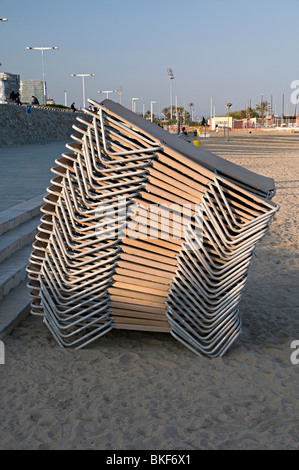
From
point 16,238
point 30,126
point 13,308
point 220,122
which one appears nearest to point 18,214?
point 16,238

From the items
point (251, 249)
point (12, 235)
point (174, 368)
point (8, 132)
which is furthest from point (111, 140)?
point (8, 132)

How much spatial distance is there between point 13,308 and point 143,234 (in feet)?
4.46

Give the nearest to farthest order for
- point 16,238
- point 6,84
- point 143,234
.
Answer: point 143,234
point 16,238
point 6,84

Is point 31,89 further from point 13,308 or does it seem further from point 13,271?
point 13,308

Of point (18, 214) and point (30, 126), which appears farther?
point (30, 126)

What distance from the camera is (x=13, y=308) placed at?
398 centimetres

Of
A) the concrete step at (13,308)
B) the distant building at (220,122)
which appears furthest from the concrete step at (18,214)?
the distant building at (220,122)

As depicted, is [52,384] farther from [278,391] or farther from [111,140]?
[111,140]

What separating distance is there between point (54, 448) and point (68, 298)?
3.77 feet

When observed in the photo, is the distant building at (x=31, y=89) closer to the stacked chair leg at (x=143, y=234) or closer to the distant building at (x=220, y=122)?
the distant building at (x=220, y=122)

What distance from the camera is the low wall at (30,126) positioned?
78.1ft

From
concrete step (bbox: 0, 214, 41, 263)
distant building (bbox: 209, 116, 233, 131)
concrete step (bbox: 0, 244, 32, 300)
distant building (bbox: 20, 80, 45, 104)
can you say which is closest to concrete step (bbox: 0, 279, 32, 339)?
concrete step (bbox: 0, 244, 32, 300)

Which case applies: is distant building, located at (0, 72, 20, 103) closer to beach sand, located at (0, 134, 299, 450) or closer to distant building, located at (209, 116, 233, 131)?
beach sand, located at (0, 134, 299, 450)

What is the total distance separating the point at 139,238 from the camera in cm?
332
